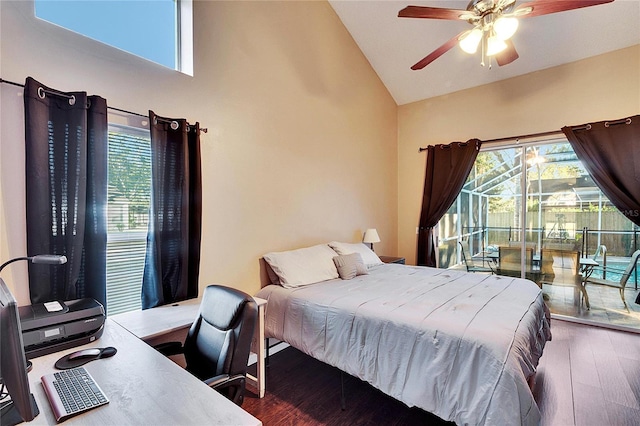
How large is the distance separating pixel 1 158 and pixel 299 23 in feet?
9.51

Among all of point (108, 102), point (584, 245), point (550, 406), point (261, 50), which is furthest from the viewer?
point (584, 245)

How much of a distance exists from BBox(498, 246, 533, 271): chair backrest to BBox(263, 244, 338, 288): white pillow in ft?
8.80

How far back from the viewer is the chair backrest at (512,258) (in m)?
4.07

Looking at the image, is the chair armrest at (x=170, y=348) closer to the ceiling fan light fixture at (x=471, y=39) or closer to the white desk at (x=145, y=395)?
the white desk at (x=145, y=395)

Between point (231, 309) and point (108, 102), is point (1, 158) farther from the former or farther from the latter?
point (231, 309)

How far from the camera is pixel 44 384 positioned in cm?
110

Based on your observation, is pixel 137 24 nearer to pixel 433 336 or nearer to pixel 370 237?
pixel 433 336

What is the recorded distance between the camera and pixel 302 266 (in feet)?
9.37

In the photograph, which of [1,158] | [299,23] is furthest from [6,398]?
[299,23]

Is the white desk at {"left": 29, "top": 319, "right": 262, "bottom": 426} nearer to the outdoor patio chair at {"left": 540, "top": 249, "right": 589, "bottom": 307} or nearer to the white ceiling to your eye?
the white ceiling

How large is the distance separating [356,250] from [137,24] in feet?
9.38

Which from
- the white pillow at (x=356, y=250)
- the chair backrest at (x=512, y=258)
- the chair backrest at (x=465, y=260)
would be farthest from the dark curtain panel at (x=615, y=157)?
the white pillow at (x=356, y=250)

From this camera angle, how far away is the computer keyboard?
97 cm

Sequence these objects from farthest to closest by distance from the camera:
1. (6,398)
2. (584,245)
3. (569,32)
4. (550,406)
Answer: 1. (584,245)
2. (569,32)
3. (550,406)
4. (6,398)
